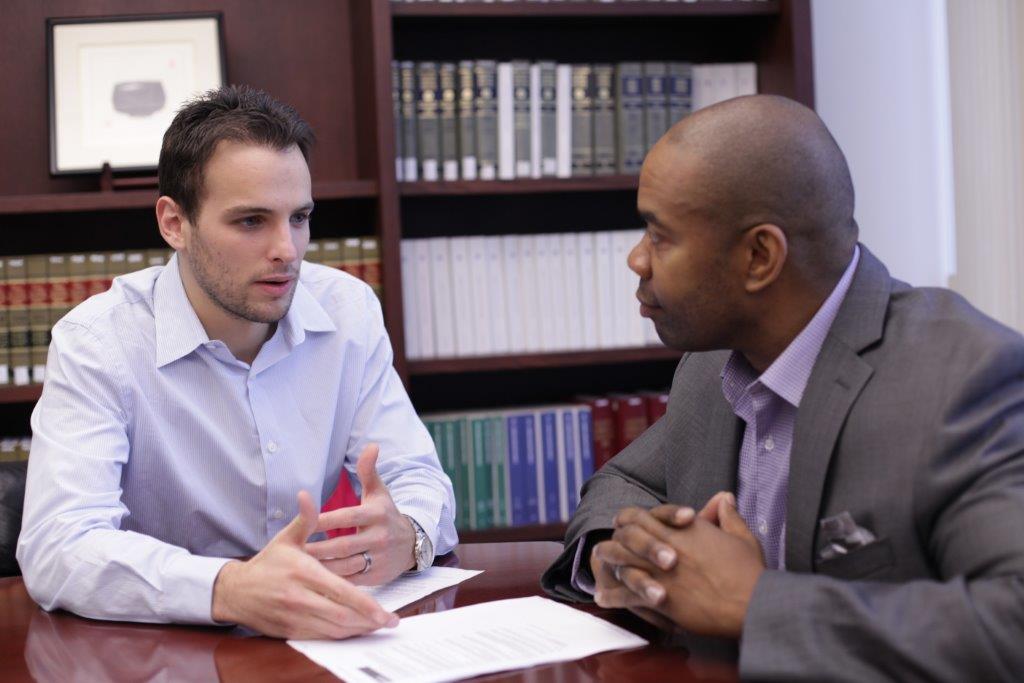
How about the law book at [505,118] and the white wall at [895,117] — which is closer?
the law book at [505,118]

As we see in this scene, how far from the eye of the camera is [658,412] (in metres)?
3.15

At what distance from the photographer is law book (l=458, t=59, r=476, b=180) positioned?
297cm

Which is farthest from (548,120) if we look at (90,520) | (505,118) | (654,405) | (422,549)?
(90,520)

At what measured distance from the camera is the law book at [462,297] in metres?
3.02

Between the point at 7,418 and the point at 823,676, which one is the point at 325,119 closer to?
the point at 7,418

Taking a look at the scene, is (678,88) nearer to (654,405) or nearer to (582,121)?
(582,121)

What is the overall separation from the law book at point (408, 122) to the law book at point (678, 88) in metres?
0.68

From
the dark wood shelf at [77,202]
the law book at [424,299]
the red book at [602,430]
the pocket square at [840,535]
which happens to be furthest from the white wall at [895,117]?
the pocket square at [840,535]

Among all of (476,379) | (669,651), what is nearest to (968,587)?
(669,651)

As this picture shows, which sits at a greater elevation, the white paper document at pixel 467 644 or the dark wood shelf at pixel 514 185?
the dark wood shelf at pixel 514 185

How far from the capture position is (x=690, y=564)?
1.10 metres

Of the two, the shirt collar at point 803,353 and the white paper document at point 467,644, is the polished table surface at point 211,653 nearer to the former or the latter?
the white paper document at point 467,644

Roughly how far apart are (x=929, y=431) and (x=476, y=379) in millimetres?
2303

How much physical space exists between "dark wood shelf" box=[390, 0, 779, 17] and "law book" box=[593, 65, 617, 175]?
0.16m
